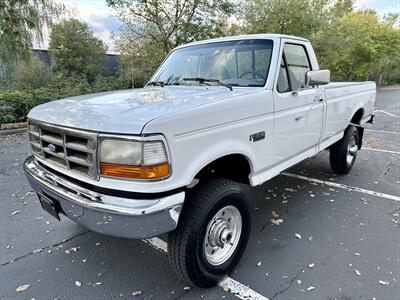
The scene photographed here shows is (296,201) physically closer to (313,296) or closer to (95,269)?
(313,296)

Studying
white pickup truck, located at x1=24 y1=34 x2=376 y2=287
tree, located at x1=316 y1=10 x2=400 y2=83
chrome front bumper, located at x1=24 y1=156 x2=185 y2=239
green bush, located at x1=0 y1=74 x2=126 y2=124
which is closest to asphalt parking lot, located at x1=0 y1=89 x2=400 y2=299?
white pickup truck, located at x1=24 y1=34 x2=376 y2=287

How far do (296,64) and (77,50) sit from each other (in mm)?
26211

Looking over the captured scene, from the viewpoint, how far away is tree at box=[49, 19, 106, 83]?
81.0ft

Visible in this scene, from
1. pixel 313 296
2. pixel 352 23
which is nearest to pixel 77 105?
pixel 313 296

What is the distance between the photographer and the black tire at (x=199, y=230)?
2.19m

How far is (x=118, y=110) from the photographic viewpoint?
6.89 ft

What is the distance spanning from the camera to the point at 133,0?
13.7m

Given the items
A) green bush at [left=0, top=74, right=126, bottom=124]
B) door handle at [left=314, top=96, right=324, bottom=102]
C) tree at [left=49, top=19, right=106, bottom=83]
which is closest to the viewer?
door handle at [left=314, top=96, right=324, bottom=102]

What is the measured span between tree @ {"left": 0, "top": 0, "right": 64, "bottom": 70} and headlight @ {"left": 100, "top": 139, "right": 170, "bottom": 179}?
34.9 ft

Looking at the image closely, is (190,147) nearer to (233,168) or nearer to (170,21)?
(233,168)

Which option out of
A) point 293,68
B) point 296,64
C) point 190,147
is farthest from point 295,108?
point 190,147

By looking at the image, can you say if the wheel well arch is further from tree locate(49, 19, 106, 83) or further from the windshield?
tree locate(49, 19, 106, 83)

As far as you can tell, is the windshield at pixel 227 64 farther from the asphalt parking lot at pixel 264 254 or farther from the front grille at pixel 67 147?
the asphalt parking lot at pixel 264 254

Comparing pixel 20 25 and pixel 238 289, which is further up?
pixel 20 25
